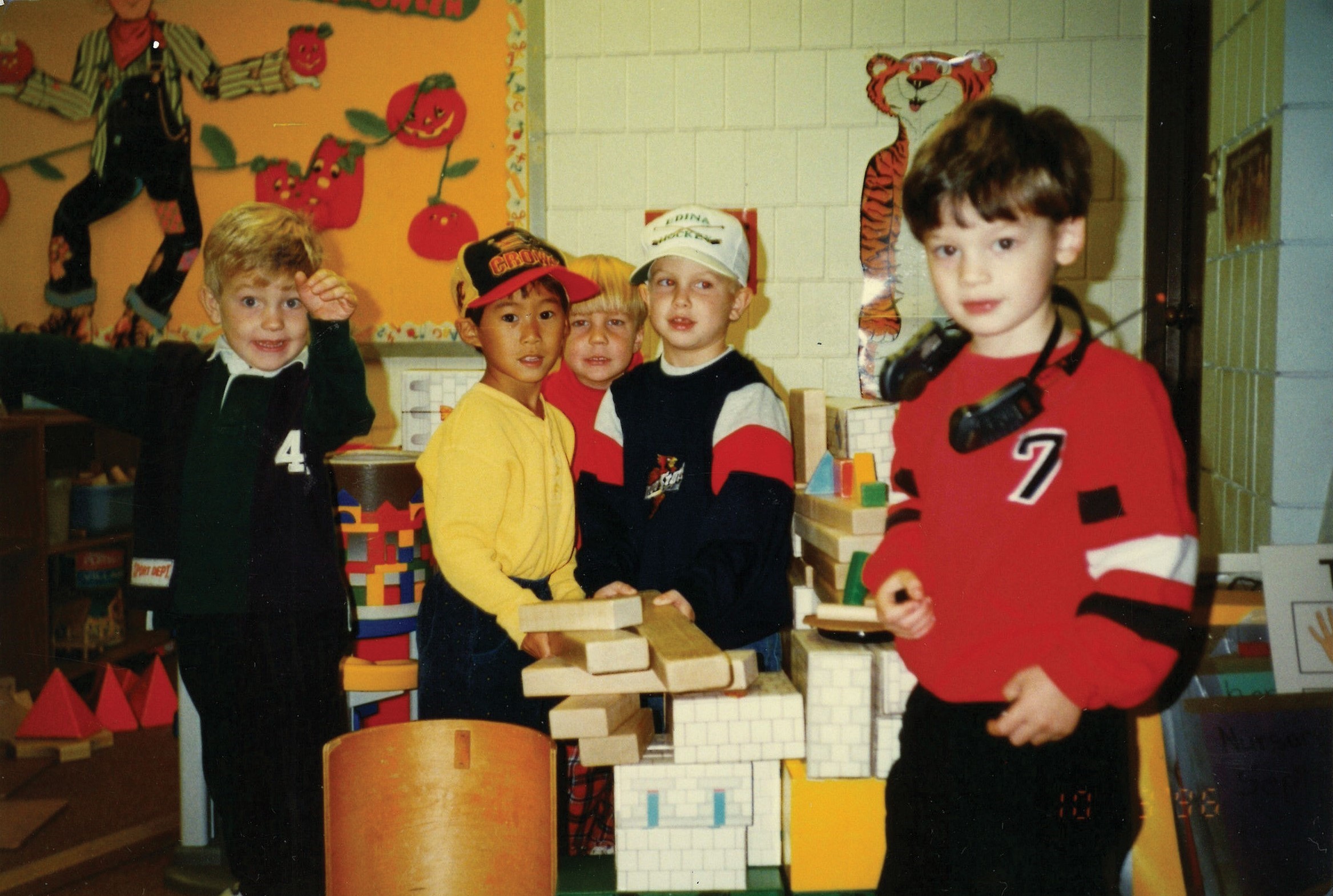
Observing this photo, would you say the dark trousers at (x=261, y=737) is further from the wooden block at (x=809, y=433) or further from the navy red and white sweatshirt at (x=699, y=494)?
the wooden block at (x=809, y=433)

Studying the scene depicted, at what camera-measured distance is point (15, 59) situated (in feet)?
9.20

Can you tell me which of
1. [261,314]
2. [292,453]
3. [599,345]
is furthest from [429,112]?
[292,453]

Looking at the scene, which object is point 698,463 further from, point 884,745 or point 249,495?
point 249,495

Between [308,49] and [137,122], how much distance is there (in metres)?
0.58

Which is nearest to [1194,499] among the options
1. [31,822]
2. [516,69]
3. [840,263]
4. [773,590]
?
[840,263]

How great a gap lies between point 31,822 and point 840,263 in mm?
2822

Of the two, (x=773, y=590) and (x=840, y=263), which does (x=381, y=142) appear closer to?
(x=840, y=263)

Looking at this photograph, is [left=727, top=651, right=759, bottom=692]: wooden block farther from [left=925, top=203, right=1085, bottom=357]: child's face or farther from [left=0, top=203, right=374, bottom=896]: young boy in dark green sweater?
[left=0, top=203, right=374, bottom=896]: young boy in dark green sweater

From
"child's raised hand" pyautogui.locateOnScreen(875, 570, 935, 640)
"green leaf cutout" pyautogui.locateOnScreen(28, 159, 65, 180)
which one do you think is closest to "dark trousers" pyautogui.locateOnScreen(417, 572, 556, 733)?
"child's raised hand" pyautogui.locateOnScreen(875, 570, 935, 640)

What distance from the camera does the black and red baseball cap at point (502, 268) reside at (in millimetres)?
1745

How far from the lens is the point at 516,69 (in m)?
3.05

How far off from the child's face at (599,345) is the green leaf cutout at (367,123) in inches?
48.1

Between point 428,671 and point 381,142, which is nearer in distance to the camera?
point 428,671

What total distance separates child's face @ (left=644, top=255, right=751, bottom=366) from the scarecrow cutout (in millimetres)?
1837
